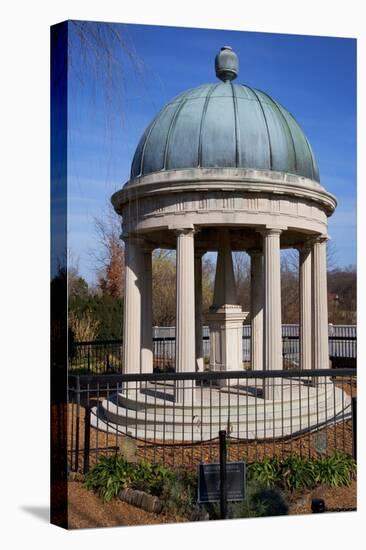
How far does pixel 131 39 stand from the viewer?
413 inches

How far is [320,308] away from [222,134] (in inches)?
210

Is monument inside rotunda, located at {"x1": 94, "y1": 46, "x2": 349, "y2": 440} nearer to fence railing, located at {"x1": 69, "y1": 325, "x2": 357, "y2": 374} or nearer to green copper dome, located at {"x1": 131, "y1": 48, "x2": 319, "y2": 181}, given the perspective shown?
green copper dome, located at {"x1": 131, "y1": 48, "x2": 319, "y2": 181}

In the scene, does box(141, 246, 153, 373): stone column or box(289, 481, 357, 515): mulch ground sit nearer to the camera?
box(289, 481, 357, 515): mulch ground

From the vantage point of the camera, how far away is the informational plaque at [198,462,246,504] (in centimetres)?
1045

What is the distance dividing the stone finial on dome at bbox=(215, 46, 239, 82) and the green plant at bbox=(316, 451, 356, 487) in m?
7.72

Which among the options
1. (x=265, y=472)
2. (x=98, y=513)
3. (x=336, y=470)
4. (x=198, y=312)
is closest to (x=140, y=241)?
(x=198, y=312)

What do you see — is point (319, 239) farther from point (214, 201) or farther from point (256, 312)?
point (256, 312)

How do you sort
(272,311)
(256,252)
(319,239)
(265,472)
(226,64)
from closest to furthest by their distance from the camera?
(265,472), (226,64), (272,311), (319,239), (256,252)

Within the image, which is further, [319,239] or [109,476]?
[319,239]

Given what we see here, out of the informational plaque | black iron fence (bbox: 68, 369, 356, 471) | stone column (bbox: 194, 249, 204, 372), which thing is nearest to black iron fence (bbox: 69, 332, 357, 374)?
black iron fence (bbox: 68, 369, 356, 471)

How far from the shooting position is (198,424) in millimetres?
13242

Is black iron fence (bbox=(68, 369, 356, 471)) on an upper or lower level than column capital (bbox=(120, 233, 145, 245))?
lower

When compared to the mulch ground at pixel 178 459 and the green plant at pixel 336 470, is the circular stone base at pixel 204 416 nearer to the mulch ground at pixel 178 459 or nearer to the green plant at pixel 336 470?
the mulch ground at pixel 178 459

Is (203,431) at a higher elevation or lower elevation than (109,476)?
higher
